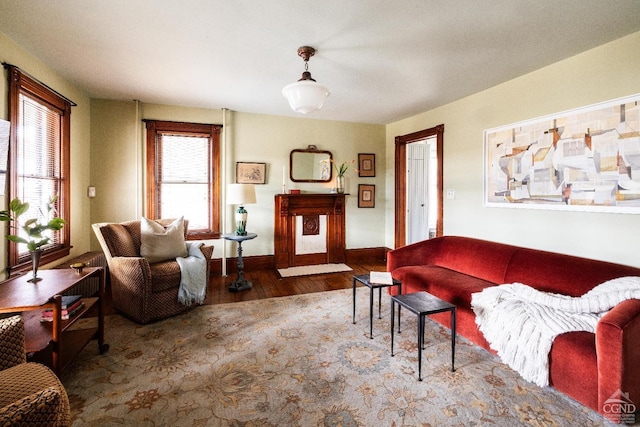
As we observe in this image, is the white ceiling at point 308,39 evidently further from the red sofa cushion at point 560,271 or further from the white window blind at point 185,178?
the red sofa cushion at point 560,271

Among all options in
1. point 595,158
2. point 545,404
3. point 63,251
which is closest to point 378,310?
point 545,404

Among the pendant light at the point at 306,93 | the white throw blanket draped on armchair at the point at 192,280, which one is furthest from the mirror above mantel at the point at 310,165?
the pendant light at the point at 306,93

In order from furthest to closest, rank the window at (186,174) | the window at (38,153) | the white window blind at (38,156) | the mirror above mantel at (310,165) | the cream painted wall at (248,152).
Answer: the mirror above mantel at (310,165), the window at (186,174), the cream painted wall at (248,152), the white window blind at (38,156), the window at (38,153)

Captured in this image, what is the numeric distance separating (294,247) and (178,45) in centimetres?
330

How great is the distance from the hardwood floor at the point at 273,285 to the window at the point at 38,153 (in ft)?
5.71

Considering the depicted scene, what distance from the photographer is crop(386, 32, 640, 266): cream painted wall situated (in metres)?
2.46

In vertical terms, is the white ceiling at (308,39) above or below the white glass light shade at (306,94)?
above

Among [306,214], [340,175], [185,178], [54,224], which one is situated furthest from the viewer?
[340,175]

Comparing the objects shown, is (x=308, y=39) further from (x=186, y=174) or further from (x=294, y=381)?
(x=186, y=174)

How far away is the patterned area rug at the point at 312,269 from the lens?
470cm

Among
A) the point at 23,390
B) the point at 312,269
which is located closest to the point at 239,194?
the point at 312,269

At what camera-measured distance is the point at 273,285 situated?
4.16 meters

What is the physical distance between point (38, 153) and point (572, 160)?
509cm

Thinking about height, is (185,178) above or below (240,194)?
above
